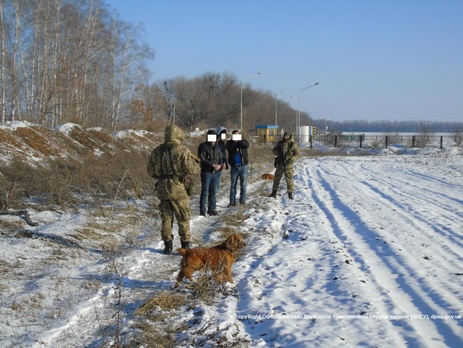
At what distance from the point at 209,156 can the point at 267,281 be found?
4625 millimetres

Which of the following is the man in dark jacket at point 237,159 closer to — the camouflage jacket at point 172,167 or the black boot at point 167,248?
the camouflage jacket at point 172,167

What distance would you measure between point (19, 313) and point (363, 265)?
4618 millimetres

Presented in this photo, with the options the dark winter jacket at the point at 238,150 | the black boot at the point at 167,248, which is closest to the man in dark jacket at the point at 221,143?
the dark winter jacket at the point at 238,150

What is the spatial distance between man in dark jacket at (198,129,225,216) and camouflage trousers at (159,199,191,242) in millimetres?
3132

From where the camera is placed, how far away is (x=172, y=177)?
21.4 feet

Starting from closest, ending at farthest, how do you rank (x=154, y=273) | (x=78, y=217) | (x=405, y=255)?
(x=154, y=273)
(x=405, y=255)
(x=78, y=217)

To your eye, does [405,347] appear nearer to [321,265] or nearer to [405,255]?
[321,265]

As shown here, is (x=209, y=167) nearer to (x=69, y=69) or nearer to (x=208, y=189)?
(x=208, y=189)

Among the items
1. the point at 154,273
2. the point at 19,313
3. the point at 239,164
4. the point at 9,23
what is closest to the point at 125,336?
the point at 19,313

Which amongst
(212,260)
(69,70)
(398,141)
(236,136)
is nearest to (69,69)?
(69,70)

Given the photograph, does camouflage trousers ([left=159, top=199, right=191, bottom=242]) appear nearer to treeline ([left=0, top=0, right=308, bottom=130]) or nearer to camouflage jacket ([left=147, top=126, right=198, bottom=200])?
camouflage jacket ([left=147, top=126, right=198, bottom=200])

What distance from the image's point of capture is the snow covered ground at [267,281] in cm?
408

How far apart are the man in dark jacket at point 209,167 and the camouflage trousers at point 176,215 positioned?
313cm

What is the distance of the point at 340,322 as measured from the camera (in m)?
4.42
